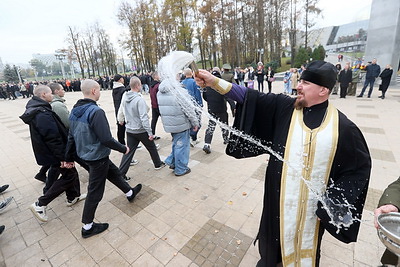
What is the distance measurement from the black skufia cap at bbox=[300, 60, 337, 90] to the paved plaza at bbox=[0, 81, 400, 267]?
202 cm

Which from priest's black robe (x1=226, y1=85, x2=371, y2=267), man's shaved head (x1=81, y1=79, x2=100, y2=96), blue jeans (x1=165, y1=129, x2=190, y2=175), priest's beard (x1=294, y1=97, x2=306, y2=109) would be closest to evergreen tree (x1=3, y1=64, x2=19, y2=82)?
blue jeans (x1=165, y1=129, x2=190, y2=175)

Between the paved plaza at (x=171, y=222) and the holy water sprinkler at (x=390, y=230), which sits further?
the paved plaza at (x=171, y=222)

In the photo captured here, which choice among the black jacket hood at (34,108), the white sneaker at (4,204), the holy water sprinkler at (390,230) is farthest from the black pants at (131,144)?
the holy water sprinkler at (390,230)

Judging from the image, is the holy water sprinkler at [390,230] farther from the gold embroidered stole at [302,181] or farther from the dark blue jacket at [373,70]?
the dark blue jacket at [373,70]

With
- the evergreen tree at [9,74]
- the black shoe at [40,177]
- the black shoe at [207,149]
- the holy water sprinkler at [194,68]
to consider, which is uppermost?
the evergreen tree at [9,74]

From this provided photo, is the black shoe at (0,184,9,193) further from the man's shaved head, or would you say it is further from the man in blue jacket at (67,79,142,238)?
the man's shaved head

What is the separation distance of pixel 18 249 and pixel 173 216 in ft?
6.79

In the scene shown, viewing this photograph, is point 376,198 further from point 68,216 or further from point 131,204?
point 68,216

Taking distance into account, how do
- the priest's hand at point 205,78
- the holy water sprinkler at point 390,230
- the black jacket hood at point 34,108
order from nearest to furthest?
the holy water sprinkler at point 390,230 → the priest's hand at point 205,78 → the black jacket hood at point 34,108

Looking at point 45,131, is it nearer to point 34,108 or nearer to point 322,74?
point 34,108

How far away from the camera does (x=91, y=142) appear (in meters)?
2.81

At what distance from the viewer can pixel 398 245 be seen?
1065mm

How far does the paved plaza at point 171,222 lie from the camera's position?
257 centimetres

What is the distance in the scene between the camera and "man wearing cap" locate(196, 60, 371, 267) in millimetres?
1544
